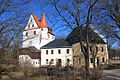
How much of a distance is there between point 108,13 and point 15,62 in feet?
47.1

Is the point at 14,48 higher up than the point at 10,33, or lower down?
lower down

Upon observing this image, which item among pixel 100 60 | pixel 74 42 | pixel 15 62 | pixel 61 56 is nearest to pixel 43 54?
pixel 61 56

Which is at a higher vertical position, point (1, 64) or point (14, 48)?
point (14, 48)

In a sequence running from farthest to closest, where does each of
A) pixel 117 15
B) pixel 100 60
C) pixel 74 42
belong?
pixel 74 42, pixel 100 60, pixel 117 15

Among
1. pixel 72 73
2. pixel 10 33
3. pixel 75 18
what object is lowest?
pixel 72 73

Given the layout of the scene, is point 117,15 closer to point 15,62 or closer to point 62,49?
point 15,62

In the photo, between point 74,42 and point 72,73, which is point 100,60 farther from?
point 72,73

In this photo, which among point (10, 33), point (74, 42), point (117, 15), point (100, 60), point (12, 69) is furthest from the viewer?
point (74, 42)

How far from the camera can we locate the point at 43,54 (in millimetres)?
65875

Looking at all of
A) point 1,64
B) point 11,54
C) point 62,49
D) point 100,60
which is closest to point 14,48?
point 11,54

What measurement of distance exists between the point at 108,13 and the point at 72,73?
7.23m

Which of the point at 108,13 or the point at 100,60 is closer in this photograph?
the point at 108,13

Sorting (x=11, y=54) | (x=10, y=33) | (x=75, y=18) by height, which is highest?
(x=75, y=18)

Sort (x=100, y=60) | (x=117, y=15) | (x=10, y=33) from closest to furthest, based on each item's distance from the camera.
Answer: (x=10, y=33) < (x=117, y=15) < (x=100, y=60)
